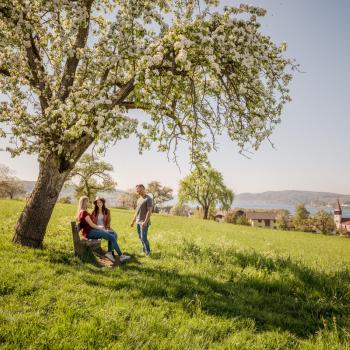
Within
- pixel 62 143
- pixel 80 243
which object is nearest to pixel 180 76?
pixel 62 143

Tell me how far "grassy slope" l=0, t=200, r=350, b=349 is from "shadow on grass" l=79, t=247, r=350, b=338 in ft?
0.09

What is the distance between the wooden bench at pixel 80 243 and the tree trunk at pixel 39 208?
1.33 m

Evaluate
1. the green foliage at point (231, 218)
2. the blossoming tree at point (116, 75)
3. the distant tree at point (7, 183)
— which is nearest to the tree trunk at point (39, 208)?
the blossoming tree at point (116, 75)

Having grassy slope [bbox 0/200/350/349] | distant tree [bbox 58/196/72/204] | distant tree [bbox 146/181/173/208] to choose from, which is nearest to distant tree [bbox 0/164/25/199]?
distant tree [bbox 58/196/72/204]

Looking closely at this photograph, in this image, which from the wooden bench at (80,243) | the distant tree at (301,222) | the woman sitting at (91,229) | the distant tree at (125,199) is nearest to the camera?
the wooden bench at (80,243)

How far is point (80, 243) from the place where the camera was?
9453 mm

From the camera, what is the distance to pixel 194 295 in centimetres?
700

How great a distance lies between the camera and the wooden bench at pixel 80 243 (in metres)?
9.39

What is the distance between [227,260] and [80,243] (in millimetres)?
5447

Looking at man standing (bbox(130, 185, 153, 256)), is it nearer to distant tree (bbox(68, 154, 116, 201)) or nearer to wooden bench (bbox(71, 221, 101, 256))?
wooden bench (bbox(71, 221, 101, 256))

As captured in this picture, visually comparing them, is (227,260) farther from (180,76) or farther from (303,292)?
(180,76)

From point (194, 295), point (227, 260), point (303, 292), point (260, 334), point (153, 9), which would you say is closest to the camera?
point (260, 334)

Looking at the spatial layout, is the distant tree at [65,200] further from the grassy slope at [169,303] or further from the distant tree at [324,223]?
the distant tree at [324,223]

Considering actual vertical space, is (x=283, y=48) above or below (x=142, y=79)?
above
